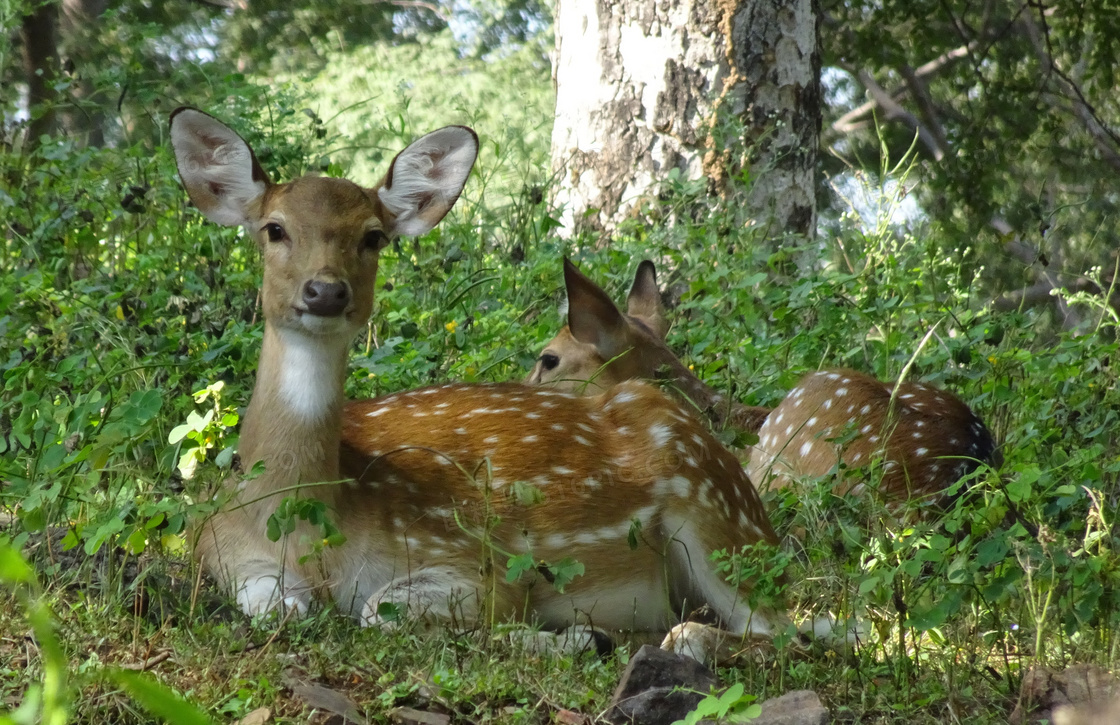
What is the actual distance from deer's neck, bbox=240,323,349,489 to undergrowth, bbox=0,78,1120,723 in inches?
8.7

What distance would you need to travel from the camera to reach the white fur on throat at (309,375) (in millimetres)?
4184

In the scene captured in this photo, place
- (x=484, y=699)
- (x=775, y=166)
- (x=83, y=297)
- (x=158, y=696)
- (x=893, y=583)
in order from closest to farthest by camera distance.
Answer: (x=158, y=696) < (x=484, y=699) < (x=893, y=583) < (x=83, y=297) < (x=775, y=166)

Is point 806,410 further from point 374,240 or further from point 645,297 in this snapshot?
point 374,240

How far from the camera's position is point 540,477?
4449mm

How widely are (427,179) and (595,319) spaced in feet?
5.92

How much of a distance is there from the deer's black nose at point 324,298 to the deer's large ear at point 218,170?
565 mm

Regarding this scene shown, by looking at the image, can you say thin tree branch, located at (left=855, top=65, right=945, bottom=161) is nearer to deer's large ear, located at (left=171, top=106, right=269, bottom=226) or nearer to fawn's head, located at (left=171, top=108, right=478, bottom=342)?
fawn's head, located at (left=171, top=108, right=478, bottom=342)

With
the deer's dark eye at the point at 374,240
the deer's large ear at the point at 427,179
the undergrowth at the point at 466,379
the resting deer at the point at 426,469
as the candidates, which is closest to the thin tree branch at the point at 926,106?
the undergrowth at the point at 466,379

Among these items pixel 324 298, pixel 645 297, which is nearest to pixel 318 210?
pixel 324 298

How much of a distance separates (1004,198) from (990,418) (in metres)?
11.4

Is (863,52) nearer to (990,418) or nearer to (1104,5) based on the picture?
(1104,5)

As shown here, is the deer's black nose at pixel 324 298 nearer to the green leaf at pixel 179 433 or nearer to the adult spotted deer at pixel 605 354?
the green leaf at pixel 179 433

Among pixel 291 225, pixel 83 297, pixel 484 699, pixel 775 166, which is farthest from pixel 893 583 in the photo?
pixel 775 166

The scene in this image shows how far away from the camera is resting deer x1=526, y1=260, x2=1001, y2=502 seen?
17.3ft
